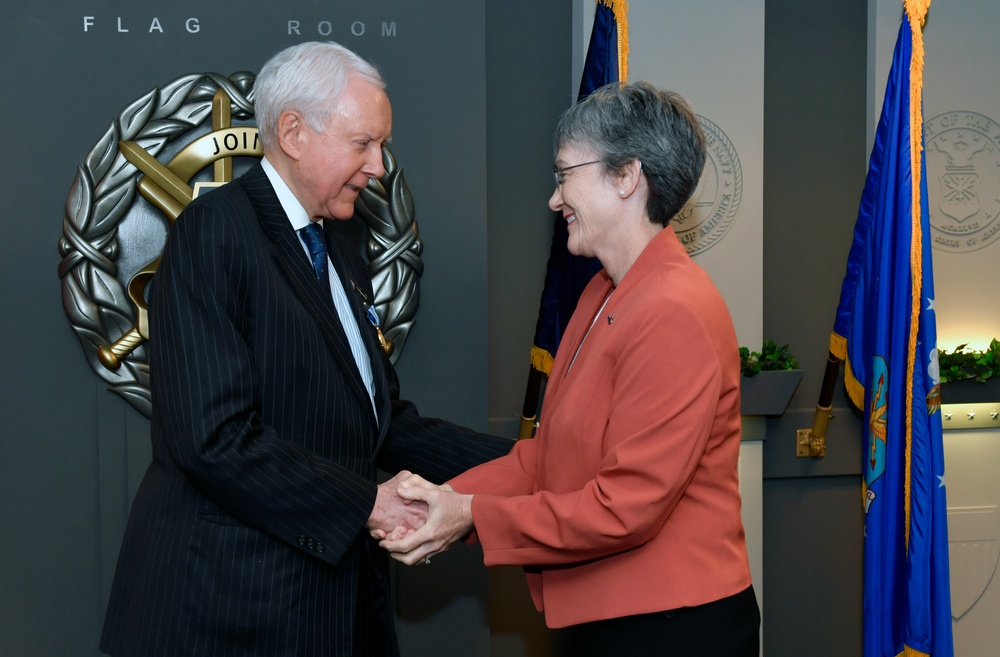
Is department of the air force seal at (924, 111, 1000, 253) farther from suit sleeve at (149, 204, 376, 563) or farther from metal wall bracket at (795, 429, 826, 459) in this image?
suit sleeve at (149, 204, 376, 563)

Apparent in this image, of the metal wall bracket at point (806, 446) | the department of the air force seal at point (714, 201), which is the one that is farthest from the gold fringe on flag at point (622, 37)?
the metal wall bracket at point (806, 446)

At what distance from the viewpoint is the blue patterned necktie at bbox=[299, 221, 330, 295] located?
2.01m

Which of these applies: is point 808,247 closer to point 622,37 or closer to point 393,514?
point 622,37

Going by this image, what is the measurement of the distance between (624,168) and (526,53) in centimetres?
199

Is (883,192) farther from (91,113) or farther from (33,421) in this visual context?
(33,421)

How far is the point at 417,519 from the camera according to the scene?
6.56 feet

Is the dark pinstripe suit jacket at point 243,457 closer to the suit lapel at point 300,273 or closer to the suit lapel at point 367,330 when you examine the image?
the suit lapel at point 300,273

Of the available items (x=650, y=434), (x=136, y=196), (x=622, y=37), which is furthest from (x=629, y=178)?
(x=136, y=196)

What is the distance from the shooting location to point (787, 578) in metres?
3.90

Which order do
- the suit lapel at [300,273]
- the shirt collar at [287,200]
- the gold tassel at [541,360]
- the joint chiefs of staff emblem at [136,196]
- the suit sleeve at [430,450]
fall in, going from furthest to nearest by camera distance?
the gold tassel at [541,360]
the joint chiefs of staff emblem at [136,196]
the suit sleeve at [430,450]
the shirt collar at [287,200]
the suit lapel at [300,273]

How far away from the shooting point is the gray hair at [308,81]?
77.1 inches

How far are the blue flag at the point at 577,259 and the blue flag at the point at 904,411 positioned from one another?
0.92 meters

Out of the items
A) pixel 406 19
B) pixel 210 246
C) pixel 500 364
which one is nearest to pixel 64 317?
pixel 210 246

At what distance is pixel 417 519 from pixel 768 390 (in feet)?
6.10
